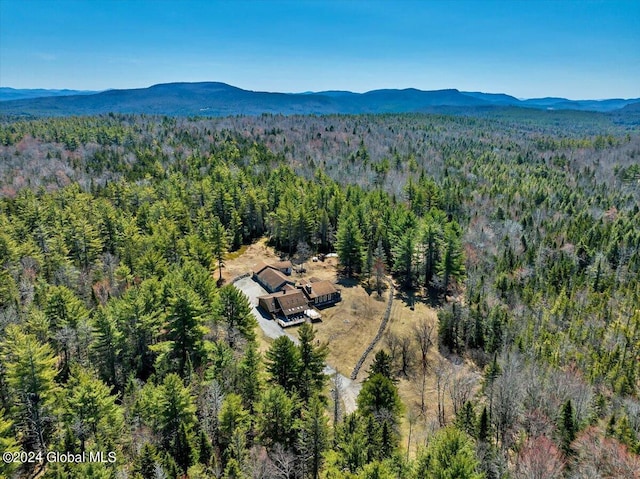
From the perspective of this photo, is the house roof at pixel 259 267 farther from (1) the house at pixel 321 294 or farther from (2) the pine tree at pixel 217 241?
(1) the house at pixel 321 294

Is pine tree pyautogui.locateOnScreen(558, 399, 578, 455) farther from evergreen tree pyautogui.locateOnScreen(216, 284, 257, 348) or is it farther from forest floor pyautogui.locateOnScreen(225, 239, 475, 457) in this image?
evergreen tree pyautogui.locateOnScreen(216, 284, 257, 348)

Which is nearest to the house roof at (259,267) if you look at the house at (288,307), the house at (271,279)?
the house at (271,279)

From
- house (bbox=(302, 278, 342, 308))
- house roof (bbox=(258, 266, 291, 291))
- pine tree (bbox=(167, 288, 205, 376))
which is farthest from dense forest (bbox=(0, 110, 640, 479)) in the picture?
house (bbox=(302, 278, 342, 308))

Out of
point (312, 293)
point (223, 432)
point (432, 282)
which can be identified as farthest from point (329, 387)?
point (432, 282)

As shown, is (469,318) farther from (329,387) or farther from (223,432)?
(223,432)

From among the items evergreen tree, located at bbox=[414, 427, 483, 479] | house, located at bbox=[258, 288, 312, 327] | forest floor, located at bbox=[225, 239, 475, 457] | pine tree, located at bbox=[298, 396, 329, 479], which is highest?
evergreen tree, located at bbox=[414, 427, 483, 479]

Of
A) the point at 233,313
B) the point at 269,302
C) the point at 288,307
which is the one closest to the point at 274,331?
the point at 288,307

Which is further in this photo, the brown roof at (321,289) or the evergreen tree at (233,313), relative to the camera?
the brown roof at (321,289)
